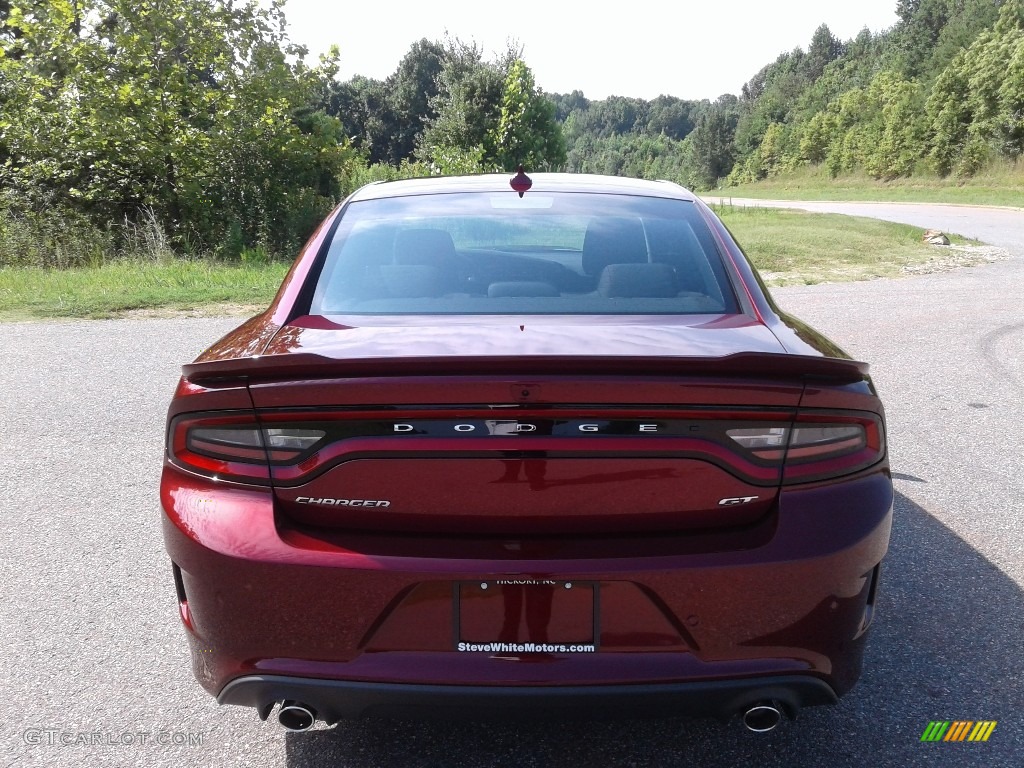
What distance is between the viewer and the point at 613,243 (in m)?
2.99

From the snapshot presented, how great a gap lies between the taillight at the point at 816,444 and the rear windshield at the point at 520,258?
601 millimetres

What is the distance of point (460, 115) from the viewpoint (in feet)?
92.6

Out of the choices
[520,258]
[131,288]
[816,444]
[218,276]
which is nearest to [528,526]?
[816,444]

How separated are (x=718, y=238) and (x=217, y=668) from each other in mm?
2037

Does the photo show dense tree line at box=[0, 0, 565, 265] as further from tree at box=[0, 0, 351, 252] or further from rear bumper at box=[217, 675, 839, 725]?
rear bumper at box=[217, 675, 839, 725]

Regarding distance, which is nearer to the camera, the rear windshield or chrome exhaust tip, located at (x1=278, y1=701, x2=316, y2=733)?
chrome exhaust tip, located at (x1=278, y1=701, x2=316, y2=733)


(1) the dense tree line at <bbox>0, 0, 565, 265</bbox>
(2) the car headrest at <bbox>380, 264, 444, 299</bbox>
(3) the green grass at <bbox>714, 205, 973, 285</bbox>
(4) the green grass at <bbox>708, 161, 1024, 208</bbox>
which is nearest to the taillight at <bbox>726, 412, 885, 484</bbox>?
(2) the car headrest at <bbox>380, 264, 444, 299</bbox>

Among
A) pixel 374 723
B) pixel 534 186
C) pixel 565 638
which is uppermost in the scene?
pixel 534 186

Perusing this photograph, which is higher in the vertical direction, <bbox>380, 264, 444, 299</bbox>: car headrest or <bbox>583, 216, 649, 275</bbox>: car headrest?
<bbox>583, 216, 649, 275</bbox>: car headrest

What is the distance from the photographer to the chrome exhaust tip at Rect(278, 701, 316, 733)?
78.4 inches

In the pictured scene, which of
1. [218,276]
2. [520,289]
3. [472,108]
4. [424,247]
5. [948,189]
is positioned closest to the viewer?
[520,289]

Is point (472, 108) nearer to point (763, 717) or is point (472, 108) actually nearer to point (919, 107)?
point (763, 717)

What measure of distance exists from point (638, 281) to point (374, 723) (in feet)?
5.09

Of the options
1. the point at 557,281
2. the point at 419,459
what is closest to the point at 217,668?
the point at 419,459
